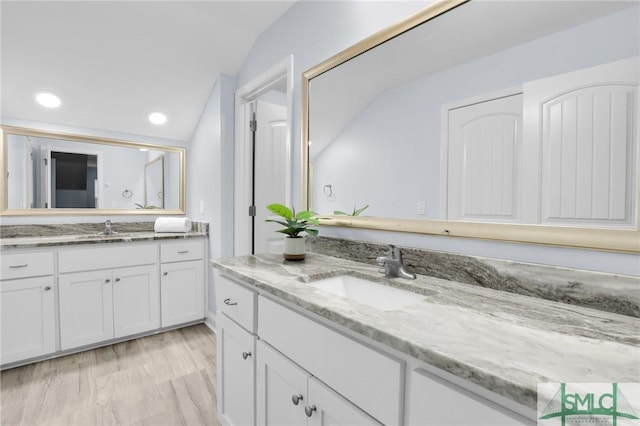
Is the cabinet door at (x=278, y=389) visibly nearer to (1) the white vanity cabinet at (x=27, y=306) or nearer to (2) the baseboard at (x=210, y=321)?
(2) the baseboard at (x=210, y=321)

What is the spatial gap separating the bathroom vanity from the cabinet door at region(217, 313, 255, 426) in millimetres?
1387

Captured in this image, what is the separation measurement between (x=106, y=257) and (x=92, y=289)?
25 cm

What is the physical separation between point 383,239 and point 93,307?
227cm

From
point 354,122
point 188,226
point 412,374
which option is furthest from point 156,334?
point 412,374

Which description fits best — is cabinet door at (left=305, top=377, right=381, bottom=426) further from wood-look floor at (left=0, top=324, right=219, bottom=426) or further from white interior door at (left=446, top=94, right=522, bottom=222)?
wood-look floor at (left=0, top=324, right=219, bottom=426)

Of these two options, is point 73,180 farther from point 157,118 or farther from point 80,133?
point 157,118

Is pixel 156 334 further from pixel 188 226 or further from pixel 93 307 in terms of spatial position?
pixel 188 226

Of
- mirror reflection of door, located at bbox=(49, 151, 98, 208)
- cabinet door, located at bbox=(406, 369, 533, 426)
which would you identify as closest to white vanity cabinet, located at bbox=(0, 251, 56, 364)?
mirror reflection of door, located at bbox=(49, 151, 98, 208)

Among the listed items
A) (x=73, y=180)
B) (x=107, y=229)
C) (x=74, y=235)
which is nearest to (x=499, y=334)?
(x=107, y=229)

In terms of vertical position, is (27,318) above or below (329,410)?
below

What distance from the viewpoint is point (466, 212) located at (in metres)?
1.07

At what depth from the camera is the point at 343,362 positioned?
31.2 inches

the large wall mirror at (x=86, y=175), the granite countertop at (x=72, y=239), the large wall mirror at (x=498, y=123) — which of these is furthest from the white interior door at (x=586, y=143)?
the large wall mirror at (x=86, y=175)

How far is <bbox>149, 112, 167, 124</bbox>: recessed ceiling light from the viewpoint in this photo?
271 centimetres
